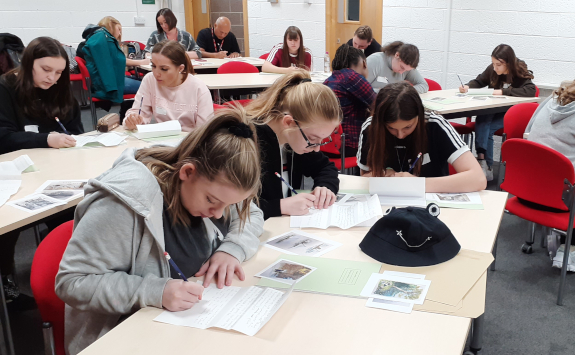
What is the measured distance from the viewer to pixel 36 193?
1900mm

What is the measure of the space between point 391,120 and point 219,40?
16.9 ft

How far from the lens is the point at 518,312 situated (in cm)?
232

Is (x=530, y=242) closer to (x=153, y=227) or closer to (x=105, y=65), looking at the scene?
(x=153, y=227)

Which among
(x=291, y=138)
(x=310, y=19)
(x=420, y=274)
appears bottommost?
(x=420, y=274)

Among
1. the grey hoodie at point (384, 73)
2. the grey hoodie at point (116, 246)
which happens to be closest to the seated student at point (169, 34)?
the grey hoodie at point (384, 73)

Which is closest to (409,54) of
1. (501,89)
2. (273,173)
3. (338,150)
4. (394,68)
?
(394,68)

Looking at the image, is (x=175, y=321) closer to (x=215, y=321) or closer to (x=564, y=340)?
(x=215, y=321)

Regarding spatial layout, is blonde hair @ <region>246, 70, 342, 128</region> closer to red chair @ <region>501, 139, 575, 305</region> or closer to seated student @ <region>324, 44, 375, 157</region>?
red chair @ <region>501, 139, 575, 305</region>

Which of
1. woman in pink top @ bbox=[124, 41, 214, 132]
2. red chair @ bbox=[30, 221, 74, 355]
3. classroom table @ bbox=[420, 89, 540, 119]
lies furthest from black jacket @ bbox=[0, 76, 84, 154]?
classroom table @ bbox=[420, 89, 540, 119]

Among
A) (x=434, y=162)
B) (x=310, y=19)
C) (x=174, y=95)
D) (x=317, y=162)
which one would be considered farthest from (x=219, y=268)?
(x=310, y=19)

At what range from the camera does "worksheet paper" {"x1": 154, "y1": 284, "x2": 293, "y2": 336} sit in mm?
1066

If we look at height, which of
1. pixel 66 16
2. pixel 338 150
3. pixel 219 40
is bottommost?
pixel 338 150

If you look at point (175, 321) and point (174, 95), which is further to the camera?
point (174, 95)

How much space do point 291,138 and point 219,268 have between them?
2.28ft
